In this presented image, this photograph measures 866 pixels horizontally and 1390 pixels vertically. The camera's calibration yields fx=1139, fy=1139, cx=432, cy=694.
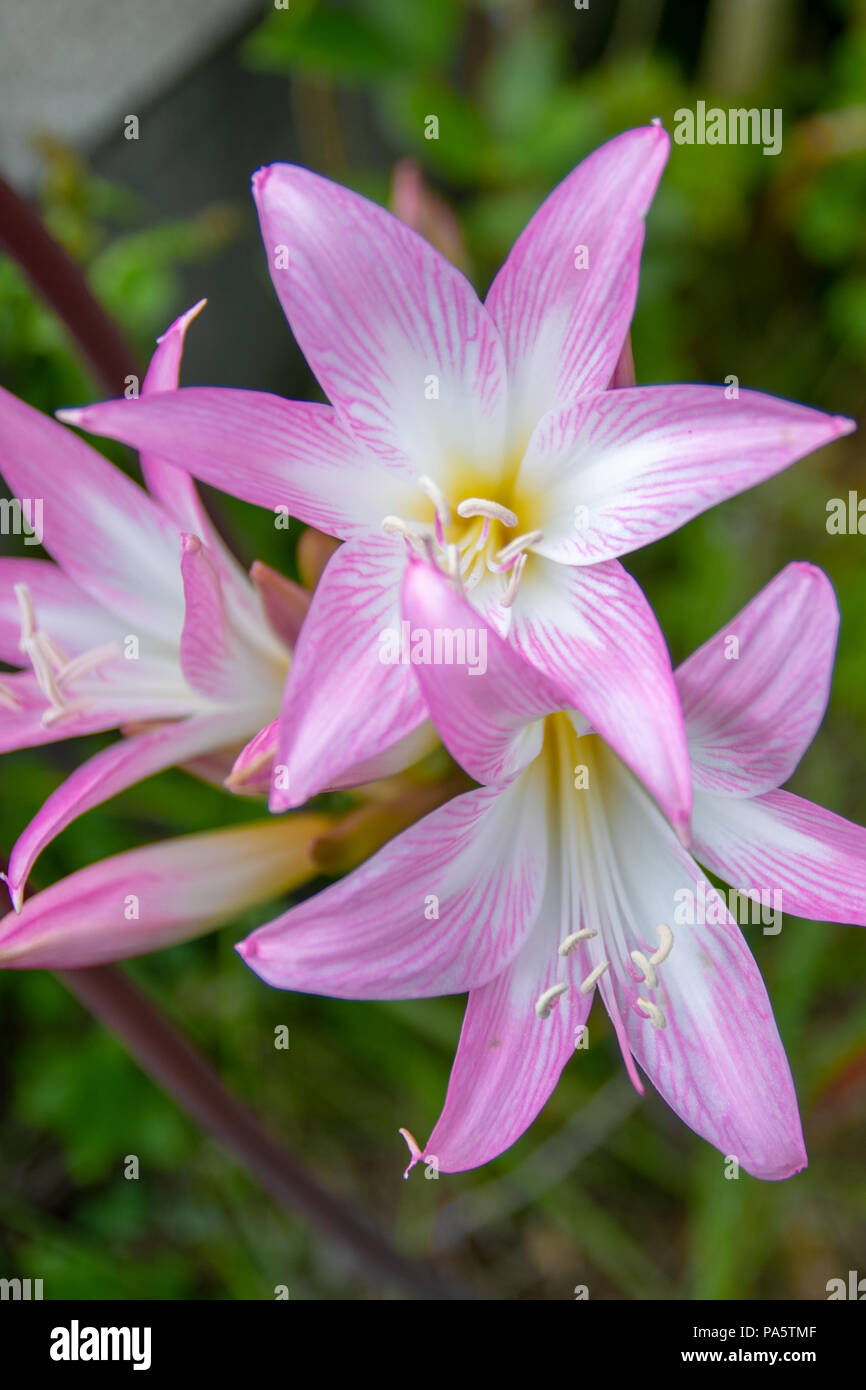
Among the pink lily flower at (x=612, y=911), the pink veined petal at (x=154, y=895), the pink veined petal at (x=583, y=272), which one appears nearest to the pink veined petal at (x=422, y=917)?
the pink lily flower at (x=612, y=911)

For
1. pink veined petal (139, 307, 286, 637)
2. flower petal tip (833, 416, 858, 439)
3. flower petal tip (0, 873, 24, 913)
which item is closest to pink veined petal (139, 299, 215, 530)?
pink veined petal (139, 307, 286, 637)

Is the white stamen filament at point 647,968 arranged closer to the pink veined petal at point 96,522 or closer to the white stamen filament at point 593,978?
the white stamen filament at point 593,978

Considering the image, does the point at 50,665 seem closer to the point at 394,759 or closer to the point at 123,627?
the point at 123,627

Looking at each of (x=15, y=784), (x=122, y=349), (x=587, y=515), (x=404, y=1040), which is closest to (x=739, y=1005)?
(x=587, y=515)

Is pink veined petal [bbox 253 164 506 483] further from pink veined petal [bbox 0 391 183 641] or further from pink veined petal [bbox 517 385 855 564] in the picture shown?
pink veined petal [bbox 0 391 183 641]

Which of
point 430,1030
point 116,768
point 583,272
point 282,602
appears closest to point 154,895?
point 116,768

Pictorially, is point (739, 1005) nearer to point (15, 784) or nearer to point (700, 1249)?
point (700, 1249)

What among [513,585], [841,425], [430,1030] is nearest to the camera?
[841,425]
